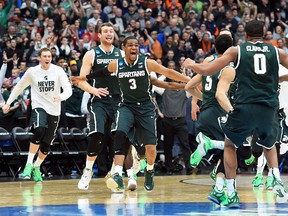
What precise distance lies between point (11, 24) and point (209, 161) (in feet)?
23.2

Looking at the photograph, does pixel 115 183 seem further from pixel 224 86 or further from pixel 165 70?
pixel 224 86

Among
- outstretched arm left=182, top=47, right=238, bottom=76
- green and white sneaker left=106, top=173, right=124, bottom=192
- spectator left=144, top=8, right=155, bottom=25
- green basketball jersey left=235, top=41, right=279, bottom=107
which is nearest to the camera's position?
outstretched arm left=182, top=47, right=238, bottom=76

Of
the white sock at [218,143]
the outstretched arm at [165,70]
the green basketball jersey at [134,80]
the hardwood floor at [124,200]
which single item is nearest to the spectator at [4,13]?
the hardwood floor at [124,200]

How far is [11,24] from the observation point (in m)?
23.6

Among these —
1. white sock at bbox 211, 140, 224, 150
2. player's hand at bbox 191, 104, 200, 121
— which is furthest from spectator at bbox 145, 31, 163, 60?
white sock at bbox 211, 140, 224, 150

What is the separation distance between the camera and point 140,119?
42.3ft

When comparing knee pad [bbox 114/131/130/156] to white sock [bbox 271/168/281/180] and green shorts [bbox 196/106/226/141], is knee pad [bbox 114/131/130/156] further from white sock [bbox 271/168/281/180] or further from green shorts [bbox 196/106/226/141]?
white sock [bbox 271/168/281/180]

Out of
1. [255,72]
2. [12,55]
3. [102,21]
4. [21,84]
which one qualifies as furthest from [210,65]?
[102,21]

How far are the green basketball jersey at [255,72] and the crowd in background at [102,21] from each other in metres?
10.3

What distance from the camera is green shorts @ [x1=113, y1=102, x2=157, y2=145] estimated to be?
1277 cm

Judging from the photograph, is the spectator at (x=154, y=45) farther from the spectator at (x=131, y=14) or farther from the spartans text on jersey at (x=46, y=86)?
the spartans text on jersey at (x=46, y=86)

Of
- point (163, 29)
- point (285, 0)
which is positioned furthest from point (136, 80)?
point (285, 0)

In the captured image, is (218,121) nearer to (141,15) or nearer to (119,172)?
(119,172)

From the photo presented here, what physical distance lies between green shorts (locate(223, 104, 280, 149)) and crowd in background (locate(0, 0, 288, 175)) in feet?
33.3
